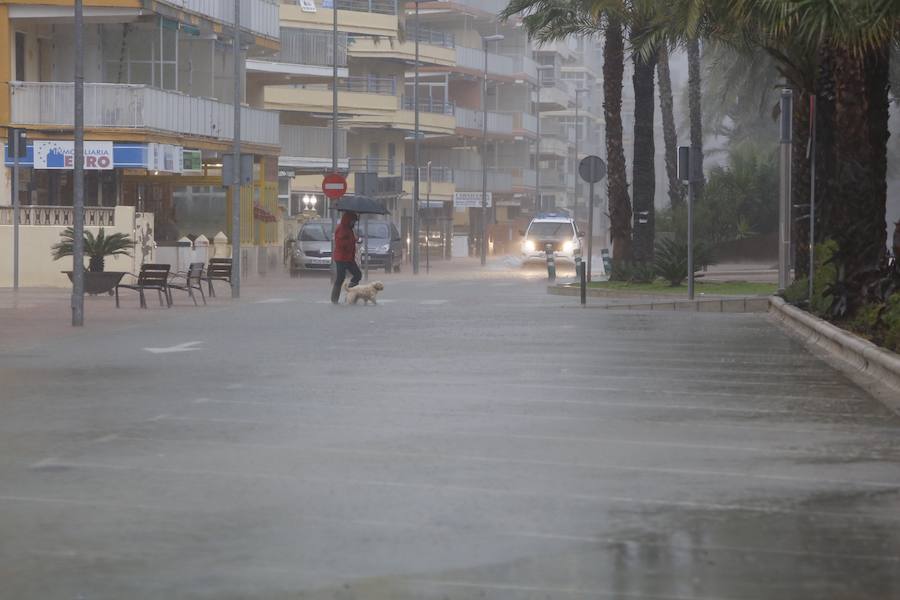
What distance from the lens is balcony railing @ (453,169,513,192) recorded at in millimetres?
105000

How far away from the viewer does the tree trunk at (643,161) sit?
141ft

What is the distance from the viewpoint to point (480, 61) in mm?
107438

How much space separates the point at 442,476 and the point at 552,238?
55367 millimetres

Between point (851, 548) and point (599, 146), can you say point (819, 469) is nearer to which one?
point (851, 548)

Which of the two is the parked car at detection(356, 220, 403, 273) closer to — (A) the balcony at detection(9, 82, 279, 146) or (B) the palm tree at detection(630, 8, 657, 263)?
(A) the balcony at detection(9, 82, 279, 146)

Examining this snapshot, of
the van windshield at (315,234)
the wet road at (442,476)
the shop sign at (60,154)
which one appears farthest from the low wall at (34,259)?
the wet road at (442,476)

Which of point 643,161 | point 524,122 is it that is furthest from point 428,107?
point 643,161

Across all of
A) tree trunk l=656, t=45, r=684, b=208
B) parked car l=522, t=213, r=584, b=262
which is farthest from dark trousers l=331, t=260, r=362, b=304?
parked car l=522, t=213, r=584, b=262

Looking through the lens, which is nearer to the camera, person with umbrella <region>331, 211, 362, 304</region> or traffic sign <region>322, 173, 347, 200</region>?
person with umbrella <region>331, 211, 362, 304</region>

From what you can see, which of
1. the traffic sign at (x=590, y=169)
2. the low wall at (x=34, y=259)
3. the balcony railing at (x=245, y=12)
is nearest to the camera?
the traffic sign at (x=590, y=169)

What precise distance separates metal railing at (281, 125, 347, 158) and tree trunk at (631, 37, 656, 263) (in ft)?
119

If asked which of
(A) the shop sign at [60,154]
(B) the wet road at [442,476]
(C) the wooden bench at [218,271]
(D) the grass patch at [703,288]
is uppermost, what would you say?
(A) the shop sign at [60,154]

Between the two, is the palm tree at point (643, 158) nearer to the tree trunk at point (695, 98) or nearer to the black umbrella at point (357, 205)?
the black umbrella at point (357, 205)

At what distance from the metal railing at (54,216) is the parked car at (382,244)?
16931 millimetres
